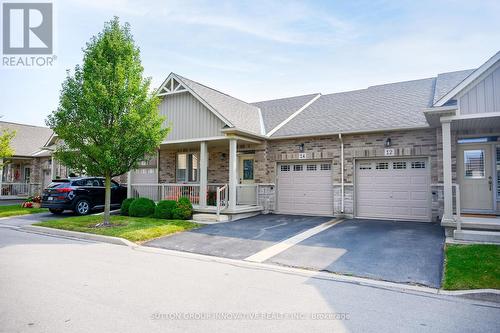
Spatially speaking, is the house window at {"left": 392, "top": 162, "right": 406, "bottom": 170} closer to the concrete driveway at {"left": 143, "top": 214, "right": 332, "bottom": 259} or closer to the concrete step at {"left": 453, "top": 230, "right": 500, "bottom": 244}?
the concrete driveway at {"left": 143, "top": 214, "right": 332, "bottom": 259}

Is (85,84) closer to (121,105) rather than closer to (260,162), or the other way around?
(121,105)

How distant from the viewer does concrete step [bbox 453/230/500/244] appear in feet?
27.0

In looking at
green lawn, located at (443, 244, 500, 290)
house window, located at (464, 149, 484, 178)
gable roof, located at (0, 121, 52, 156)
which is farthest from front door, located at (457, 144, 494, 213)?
gable roof, located at (0, 121, 52, 156)

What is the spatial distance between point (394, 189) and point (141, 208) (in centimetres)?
1087

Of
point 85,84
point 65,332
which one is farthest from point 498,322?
point 85,84

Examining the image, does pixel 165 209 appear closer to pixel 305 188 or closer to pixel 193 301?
pixel 305 188

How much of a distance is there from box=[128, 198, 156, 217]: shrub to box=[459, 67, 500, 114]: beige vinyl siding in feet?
40.8

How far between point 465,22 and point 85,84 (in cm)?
1217

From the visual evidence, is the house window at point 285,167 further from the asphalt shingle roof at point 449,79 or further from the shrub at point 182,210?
the asphalt shingle roof at point 449,79

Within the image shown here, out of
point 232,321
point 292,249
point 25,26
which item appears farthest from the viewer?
point 25,26

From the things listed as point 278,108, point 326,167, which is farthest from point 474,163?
point 278,108

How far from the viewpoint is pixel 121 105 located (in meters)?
12.0

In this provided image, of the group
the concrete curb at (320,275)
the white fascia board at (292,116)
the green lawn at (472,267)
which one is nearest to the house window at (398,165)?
the green lawn at (472,267)

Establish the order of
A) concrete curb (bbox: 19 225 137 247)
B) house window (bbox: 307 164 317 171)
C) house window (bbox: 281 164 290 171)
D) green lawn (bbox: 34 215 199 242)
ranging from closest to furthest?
concrete curb (bbox: 19 225 137 247)
green lawn (bbox: 34 215 199 242)
house window (bbox: 307 164 317 171)
house window (bbox: 281 164 290 171)
